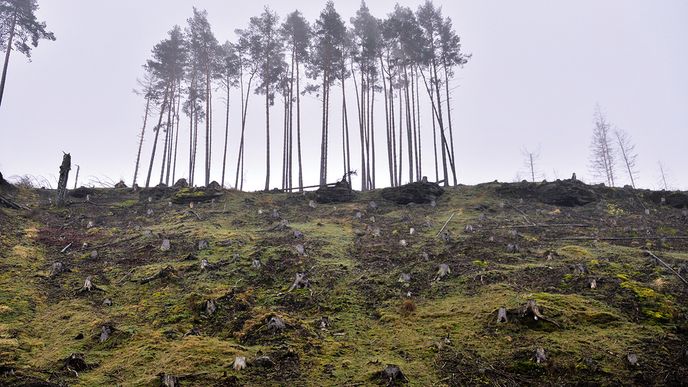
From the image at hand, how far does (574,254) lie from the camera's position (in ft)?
32.2

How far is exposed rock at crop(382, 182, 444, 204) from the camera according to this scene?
18.5 m

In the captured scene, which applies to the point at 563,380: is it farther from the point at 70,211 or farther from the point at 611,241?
the point at 70,211

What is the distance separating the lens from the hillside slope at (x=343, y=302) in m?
5.25

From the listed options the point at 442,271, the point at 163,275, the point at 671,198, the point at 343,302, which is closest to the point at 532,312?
the point at 442,271

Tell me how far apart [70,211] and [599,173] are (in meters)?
43.4

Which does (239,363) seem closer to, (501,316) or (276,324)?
(276,324)

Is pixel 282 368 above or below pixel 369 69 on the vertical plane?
below

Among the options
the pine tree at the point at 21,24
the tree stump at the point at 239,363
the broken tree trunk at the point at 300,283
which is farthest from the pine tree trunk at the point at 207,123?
the tree stump at the point at 239,363

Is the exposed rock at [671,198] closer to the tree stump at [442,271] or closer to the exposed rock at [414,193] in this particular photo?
the exposed rock at [414,193]

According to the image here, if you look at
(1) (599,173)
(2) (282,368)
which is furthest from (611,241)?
(1) (599,173)

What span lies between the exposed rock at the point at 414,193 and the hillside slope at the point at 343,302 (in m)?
3.76

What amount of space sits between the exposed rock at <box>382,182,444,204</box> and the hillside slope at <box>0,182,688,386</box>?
3760 millimetres

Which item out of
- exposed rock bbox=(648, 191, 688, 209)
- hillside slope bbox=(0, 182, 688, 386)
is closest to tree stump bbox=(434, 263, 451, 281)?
hillside slope bbox=(0, 182, 688, 386)

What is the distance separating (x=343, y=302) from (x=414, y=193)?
11643 mm
